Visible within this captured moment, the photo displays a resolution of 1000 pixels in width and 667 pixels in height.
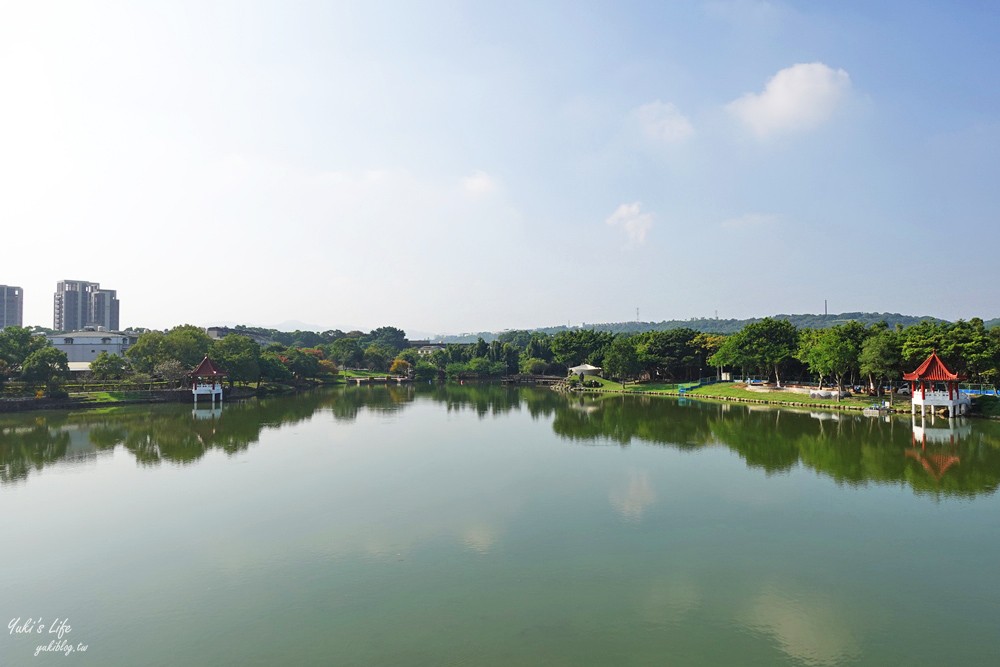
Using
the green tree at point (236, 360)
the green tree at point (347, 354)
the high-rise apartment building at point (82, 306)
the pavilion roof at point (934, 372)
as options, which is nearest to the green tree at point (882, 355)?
the pavilion roof at point (934, 372)

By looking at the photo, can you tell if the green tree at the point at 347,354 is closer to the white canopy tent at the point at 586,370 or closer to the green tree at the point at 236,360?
the green tree at the point at 236,360

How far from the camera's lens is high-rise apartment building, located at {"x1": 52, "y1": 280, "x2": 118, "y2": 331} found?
11800 centimetres

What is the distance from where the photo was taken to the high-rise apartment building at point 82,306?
11800 centimetres

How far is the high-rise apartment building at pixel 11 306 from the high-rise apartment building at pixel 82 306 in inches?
462

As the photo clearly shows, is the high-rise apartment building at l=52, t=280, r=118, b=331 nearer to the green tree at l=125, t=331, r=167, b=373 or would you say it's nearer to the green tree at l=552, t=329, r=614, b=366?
the green tree at l=125, t=331, r=167, b=373

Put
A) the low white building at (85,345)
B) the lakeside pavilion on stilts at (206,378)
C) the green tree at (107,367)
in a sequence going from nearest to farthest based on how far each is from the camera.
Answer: the lakeside pavilion on stilts at (206,378)
the green tree at (107,367)
the low white building at (85,345)

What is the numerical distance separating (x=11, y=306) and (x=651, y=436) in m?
145

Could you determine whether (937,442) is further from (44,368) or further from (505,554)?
(44,368)

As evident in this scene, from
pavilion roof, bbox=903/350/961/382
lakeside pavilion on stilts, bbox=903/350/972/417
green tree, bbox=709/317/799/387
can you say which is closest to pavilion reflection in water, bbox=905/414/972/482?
lakeside pavilion on stilts, bbox=903/350/972/417

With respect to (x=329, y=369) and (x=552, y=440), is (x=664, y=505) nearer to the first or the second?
(x=552, y=440)

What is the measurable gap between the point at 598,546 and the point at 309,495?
831cm

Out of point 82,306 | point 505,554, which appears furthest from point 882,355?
point 82,306

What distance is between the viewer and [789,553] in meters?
11.4

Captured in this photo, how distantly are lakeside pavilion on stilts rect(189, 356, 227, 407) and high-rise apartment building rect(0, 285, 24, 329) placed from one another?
106m
